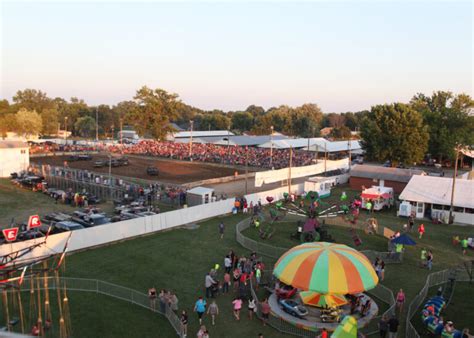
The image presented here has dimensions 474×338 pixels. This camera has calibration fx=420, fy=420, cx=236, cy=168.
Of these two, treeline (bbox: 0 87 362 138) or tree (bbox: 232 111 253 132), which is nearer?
treeline (bbox: 0 87 362 138)

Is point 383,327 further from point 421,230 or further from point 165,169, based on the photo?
point 165,169

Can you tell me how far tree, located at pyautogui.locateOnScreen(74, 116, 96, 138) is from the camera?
4678 inches

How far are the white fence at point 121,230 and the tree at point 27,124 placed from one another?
7571 cm

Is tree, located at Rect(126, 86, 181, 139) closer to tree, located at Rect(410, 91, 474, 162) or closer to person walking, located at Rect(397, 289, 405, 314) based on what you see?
tree, located at Rect(410, 91, 474, 162)

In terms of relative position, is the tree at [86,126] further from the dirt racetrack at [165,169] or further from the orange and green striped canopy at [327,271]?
the orange and green striped canopy at [327,271]

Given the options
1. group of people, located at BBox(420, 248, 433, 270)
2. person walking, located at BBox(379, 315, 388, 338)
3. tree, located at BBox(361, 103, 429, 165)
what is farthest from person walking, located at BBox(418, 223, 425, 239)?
tree, located at BBox(361, 103, 429, 165)

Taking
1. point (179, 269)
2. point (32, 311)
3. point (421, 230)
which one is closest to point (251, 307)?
point (179, 269)

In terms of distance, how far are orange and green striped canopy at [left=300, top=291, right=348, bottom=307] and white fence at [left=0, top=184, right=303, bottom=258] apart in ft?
41.2

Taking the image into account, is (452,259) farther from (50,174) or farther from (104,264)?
(50,174)

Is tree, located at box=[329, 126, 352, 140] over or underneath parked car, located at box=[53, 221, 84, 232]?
over

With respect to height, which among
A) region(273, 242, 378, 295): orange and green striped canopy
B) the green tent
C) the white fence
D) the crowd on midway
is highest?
the crowd on midway

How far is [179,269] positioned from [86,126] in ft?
352

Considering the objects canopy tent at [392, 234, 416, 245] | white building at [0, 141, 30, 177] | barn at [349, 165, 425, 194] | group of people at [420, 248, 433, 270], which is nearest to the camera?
group of people at [420, 248, 433, 270]

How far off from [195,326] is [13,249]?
408 inches
